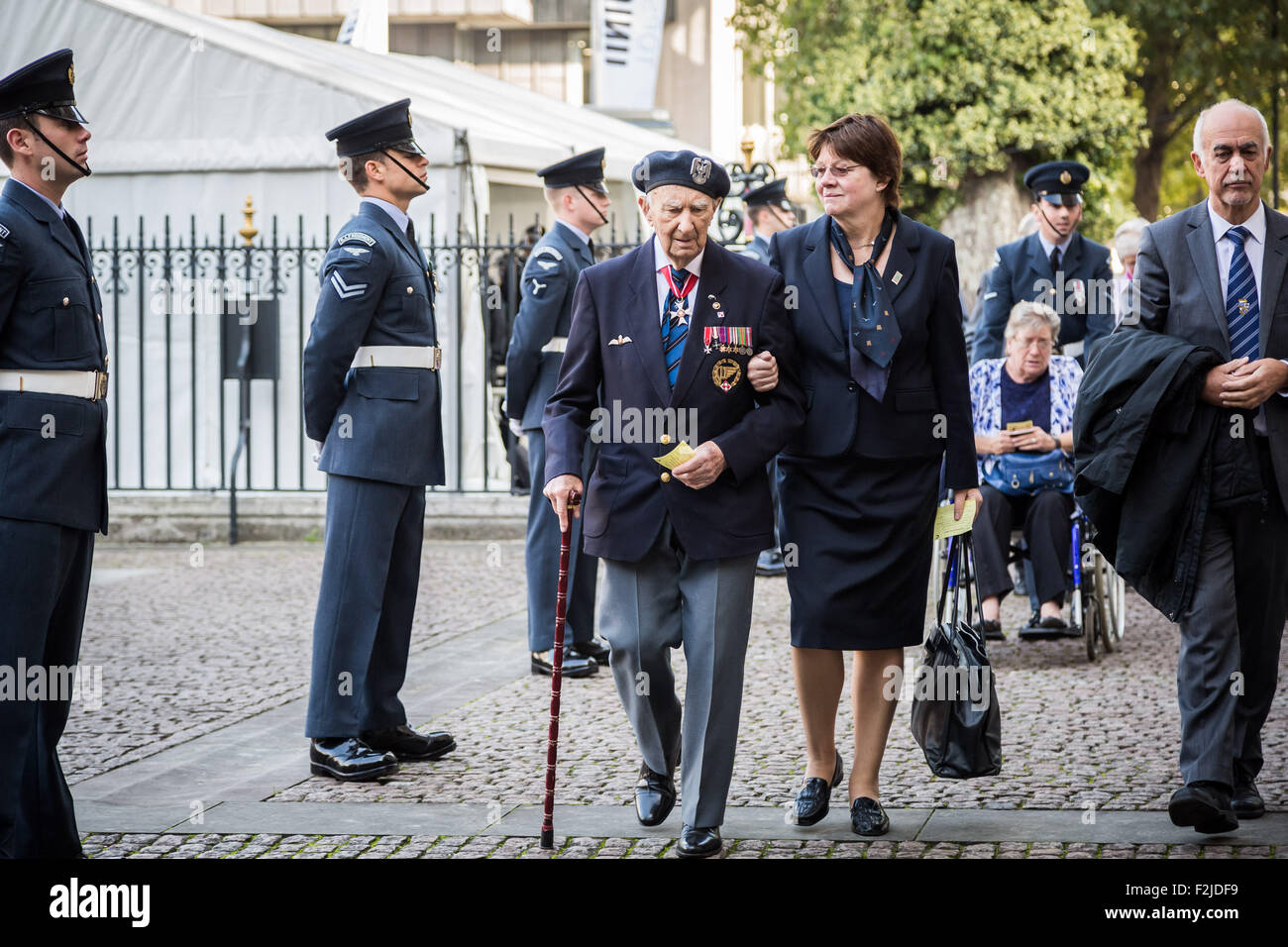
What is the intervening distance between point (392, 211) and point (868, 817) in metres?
2.71

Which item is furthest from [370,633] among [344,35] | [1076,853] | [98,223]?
[344,35]

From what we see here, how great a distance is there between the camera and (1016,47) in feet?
72.8

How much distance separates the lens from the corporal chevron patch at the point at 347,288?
5711mm

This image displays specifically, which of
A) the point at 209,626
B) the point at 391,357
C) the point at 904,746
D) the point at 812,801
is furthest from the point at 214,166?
the point at 812,801

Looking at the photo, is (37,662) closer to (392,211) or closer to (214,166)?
(392,211)

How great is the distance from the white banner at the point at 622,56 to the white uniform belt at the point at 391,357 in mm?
22769

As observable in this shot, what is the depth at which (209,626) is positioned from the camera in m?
9.09

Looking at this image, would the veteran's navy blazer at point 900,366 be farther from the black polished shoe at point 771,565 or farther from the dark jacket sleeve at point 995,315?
the black polished shoe at point 771,565

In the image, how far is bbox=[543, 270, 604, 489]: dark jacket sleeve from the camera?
4.82m

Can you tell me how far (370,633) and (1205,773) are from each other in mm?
2763

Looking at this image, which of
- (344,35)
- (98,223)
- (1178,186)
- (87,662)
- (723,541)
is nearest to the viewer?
(723,541)
